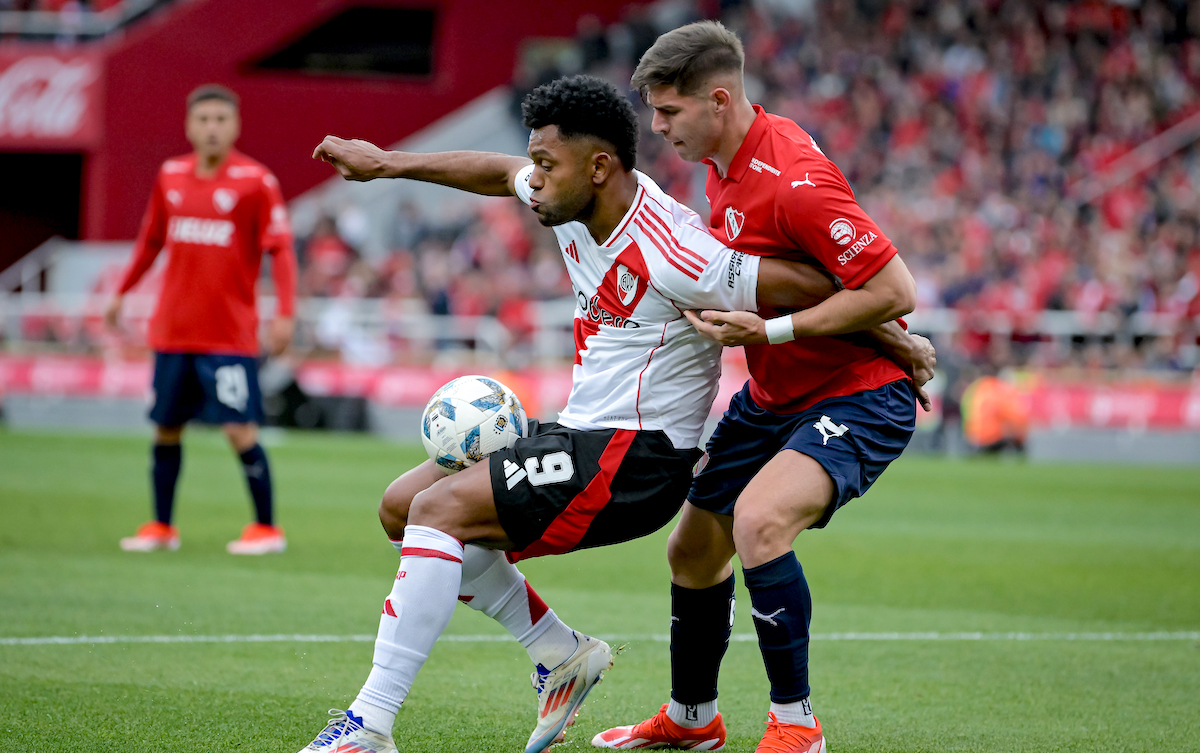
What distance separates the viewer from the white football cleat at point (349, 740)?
3879 mm

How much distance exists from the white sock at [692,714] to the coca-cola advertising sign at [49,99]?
26119 mm

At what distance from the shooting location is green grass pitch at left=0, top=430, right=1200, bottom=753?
464cm

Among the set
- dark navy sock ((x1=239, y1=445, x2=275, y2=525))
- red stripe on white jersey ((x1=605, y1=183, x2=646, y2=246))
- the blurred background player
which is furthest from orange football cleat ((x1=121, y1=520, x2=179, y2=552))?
red stripe on white jersey ((x1=605, y1=183, x2=646, y2=246))

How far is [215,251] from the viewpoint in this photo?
28.3 feet

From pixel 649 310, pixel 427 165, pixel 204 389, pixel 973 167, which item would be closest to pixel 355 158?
pixel 427 165

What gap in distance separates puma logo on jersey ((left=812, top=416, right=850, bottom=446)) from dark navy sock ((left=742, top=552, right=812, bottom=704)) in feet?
1.27

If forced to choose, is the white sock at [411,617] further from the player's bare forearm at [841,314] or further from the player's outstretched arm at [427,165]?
the player's outstretched arm at [427,165]

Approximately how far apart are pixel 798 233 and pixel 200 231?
5462mm

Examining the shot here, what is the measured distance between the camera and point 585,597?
749 cm

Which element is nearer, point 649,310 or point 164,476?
point 649,310

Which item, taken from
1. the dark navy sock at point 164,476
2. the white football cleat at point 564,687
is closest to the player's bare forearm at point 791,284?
the white football cleat at point 564,687

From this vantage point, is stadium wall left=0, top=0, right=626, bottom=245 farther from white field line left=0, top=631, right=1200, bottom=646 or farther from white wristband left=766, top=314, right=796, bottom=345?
white wristband left=766, top=314, right=796, bottom=345

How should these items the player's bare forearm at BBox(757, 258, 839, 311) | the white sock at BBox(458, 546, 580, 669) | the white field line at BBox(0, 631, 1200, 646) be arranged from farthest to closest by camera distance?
the white field line at BBox(0, 631, 1200, 646) < the white sock at BBox(458, 546, 580, 669) < the player's bare forearm at BBox(757, 258, 839, 311)

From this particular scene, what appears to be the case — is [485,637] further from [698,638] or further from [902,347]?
[902,347]
